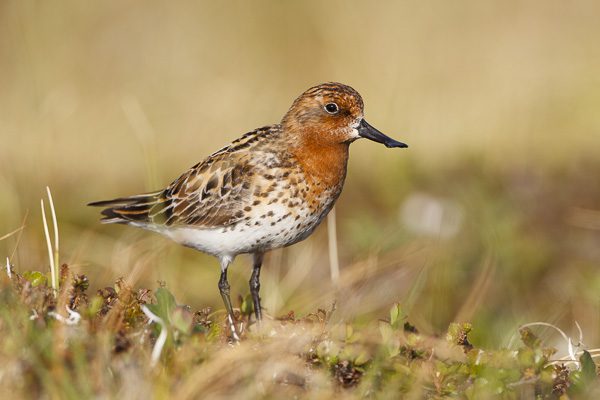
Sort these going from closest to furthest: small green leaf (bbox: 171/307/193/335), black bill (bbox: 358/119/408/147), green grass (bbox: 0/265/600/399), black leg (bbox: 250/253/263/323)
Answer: green grass (bbox: 0/265/600/399)
small green leaf (bbox: 171/307/193/335)
black leg (bbox: 250/253/263/323)
black bill (bbox: 358/119/408/147)

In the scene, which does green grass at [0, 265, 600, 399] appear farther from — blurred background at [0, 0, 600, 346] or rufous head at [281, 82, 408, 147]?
rufous head at [281, 82, 408, 147]

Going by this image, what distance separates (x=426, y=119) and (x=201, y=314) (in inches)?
248

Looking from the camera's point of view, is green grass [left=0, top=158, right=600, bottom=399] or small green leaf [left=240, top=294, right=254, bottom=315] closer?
green grass [left=0, top=158, right=600, bottom=399]

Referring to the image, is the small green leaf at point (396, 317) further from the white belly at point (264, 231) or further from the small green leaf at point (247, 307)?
the white belly at point (264, 231)

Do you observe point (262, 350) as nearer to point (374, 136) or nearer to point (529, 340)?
point (529, 340)

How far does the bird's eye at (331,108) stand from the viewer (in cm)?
570

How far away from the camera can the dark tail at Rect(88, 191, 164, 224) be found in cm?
613

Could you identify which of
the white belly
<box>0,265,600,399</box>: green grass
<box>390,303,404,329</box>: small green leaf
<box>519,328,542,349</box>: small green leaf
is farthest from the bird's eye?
<box>519,328,542,349</box>: small green leaf

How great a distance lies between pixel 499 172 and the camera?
9367 mm

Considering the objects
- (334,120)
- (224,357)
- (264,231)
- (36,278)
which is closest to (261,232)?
(264,231)

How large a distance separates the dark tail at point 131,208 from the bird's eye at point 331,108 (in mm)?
1148

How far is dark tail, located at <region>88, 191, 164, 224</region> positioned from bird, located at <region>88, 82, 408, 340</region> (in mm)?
90

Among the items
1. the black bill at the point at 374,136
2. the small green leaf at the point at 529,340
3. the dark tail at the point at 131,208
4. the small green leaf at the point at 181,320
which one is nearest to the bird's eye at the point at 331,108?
the black bill at the point at 374,136

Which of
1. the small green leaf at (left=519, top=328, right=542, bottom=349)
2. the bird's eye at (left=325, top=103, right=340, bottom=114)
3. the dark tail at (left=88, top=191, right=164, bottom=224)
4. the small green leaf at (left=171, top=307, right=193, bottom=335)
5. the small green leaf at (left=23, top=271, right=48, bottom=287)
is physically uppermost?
the bird's eye at (left=325, top=103, right=340, bottom=114)
